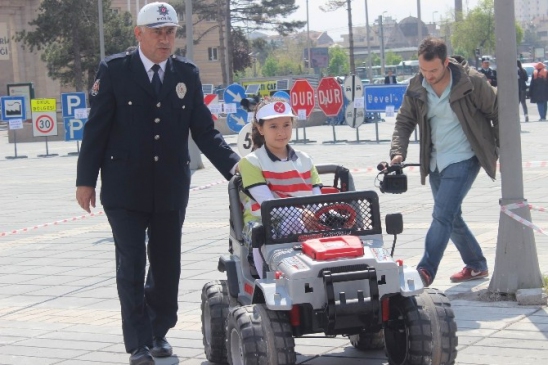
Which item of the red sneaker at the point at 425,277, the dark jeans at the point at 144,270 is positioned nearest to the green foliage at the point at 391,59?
the red sneaker at the point at 425,277

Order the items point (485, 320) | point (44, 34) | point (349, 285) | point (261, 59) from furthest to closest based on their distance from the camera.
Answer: point (261, 59), point (44, 34), point (485, 320), point (349, 285)

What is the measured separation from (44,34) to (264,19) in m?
21.4

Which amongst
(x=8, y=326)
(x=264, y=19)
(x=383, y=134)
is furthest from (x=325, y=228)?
(x=264, y=19)

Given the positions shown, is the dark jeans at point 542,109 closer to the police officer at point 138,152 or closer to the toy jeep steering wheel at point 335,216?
the police officer at point 138,152

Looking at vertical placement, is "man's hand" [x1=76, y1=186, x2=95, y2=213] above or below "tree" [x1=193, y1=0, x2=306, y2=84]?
below

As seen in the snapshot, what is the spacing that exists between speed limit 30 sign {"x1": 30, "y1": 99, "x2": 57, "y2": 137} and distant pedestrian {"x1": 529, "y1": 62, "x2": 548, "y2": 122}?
13062 millimetres

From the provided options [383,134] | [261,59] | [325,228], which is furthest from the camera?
[261,59]

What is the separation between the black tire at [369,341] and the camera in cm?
611

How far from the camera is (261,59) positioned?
157 meters

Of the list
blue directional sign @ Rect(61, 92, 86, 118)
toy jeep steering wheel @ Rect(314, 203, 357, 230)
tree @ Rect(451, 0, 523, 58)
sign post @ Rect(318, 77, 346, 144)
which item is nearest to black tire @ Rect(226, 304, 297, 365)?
toy jeep steering wheel @ Rect(314, 203, 357, 230)

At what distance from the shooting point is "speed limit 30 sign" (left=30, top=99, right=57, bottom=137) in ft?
98.8

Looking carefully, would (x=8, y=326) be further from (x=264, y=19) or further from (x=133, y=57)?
(x=264, y=19)

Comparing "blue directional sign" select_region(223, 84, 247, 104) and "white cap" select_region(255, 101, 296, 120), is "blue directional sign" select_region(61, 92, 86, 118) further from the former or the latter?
"white cap" select_region(255, 101, 296, 120)

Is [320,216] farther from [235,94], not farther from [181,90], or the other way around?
[235,94]
